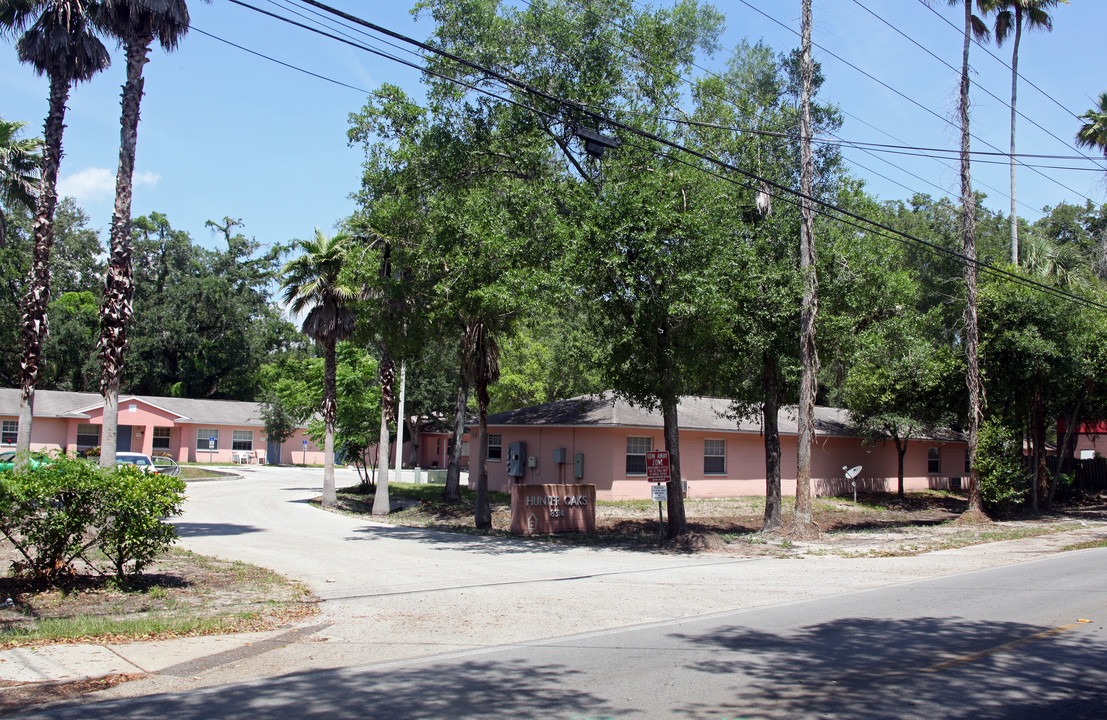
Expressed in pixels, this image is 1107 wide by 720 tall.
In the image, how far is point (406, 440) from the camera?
55688 millimetres

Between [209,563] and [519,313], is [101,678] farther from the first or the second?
[519,313]

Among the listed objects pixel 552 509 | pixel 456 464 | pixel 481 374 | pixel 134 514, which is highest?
pixel 481 374

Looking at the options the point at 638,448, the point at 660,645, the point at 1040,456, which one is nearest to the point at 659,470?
the point at 660,645

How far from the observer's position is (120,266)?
49.3 feet

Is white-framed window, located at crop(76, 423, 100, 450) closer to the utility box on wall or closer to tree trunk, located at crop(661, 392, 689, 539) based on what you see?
the utility box on wall

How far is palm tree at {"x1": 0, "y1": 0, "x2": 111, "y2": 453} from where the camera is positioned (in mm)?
17016

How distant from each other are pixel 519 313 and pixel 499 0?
7.29m

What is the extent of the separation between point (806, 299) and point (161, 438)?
46.4 meters

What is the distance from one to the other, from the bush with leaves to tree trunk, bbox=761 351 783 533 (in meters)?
15.7

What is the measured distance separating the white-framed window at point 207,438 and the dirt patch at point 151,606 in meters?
44.1

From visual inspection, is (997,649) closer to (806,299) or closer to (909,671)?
(909,671)

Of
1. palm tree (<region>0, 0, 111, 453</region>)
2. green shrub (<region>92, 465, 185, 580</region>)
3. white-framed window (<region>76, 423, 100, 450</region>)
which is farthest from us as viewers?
white-framed window (<region>76, 423, 100, 450</region>)

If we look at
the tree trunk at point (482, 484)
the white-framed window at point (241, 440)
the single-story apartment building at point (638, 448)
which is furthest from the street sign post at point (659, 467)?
the white-framed window at point (241, 440)

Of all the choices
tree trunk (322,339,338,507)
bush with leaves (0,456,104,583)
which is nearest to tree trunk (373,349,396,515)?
tree trunk (322,339,338,507)
